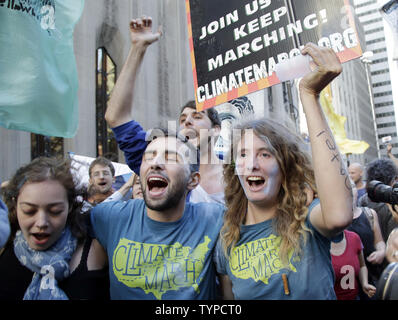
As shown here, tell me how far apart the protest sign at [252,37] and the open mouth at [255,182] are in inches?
45.4

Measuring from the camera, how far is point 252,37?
288cm

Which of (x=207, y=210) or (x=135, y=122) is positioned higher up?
(x=135, y=122)

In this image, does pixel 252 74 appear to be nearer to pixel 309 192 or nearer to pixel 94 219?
pixel 309 192

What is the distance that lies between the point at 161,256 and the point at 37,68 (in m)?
1.50

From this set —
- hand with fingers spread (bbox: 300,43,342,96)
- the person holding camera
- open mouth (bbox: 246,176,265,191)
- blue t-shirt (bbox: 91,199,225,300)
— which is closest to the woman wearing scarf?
blue t-shirt (bbox: 91,199,225,300)

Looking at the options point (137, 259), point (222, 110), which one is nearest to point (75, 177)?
→ point (137, 259)

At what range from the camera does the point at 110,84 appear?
7.84 m

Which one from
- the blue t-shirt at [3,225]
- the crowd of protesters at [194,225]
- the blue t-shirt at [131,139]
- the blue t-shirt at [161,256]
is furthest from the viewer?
the blue t-shirt at [131,139]

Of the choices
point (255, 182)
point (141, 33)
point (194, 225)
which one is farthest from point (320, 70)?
point (141, 33)

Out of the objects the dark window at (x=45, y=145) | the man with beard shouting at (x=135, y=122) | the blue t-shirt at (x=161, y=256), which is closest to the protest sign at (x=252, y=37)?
the man with beard shouting at (x=135, y=122)

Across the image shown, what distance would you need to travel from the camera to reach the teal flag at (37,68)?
2.22 metres

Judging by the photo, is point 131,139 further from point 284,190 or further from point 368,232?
point 368,232

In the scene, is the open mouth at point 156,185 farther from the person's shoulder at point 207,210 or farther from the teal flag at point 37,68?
the teal flag at point 37,68

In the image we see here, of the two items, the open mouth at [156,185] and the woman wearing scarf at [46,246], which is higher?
the open mouth at [156,185]
